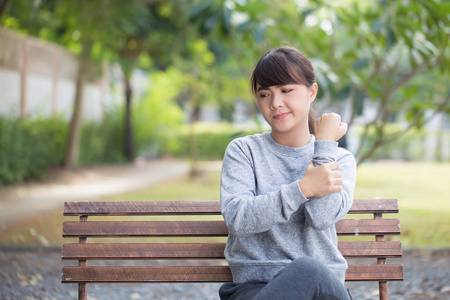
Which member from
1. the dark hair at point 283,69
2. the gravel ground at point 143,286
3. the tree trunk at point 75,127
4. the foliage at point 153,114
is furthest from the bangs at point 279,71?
the foliage at point 153,114

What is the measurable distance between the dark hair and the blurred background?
469mm

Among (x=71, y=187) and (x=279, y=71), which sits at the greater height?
(x=279, y=71)

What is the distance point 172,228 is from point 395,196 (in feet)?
29.0

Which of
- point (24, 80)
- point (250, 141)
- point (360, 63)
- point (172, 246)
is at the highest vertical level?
point (24, 80)

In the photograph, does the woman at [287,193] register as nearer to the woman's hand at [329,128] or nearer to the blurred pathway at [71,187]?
the woman's hand at [329,128]

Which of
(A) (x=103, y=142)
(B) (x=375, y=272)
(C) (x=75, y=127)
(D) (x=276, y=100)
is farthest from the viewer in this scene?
(A) (x=103, y=142)

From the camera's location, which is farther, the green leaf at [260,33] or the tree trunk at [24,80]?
the tree trunk at [24,80]

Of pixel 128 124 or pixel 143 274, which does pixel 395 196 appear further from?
pixel 128 124

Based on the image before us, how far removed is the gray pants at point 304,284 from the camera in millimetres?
1978

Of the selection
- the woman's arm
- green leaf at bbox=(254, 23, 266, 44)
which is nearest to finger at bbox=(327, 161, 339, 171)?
the woman's arm

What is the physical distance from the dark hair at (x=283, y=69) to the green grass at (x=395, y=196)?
1.42 metres

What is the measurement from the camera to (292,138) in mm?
2307

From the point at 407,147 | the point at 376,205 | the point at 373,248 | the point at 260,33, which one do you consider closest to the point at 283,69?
the point at 376,205

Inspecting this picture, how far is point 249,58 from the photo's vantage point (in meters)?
6.19
